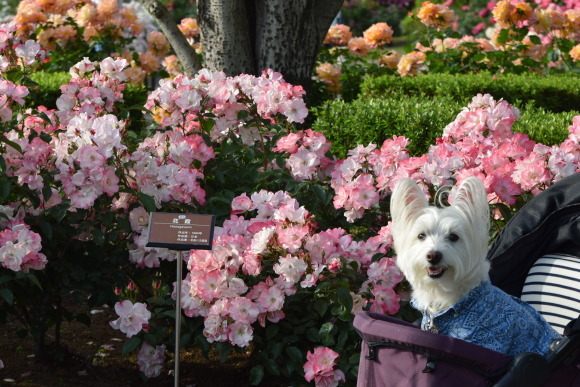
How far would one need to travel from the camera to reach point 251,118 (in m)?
4.47

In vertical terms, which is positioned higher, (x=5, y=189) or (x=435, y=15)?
(x=435, y=15)

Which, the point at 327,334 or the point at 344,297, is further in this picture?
the point at 327,334

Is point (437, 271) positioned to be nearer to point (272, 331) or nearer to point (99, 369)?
point (272, 331)

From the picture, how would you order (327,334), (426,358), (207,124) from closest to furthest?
(426,358), (327,334), (207,124)

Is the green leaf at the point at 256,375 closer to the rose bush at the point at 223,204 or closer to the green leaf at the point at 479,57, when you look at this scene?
the rose bush at the point at 223,204

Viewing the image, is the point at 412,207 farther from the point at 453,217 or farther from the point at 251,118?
the point at 251,118

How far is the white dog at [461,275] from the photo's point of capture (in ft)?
8.87

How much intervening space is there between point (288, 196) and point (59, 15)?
198 inches

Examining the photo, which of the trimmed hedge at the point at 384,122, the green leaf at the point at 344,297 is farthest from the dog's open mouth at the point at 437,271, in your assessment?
the trimmed hedge at the point at 384,122

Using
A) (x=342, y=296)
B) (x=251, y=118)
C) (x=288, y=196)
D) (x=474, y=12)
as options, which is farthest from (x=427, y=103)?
(x=474, y=12)

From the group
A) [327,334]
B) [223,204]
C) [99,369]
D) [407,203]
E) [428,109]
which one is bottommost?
[99,369]

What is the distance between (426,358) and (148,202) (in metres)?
1.57

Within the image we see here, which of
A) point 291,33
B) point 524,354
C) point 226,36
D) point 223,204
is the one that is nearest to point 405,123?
point 291,33

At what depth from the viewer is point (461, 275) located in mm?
2803
